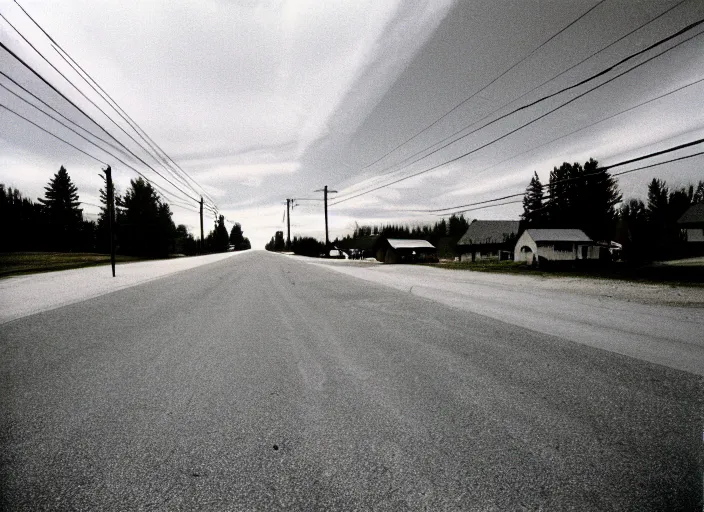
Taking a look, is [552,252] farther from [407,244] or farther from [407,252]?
[407,244]

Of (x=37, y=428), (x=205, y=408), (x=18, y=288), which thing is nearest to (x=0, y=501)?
(x=37, y=428)

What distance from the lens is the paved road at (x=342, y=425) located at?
203 centimetres

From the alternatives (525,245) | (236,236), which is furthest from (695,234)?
(236,236)

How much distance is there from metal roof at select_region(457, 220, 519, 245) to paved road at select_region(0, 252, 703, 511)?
5588 cm

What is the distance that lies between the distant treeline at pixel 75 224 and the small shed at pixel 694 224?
82.0 metres

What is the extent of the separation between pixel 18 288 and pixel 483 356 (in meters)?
18.1

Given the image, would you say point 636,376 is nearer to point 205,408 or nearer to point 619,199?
point 205,408

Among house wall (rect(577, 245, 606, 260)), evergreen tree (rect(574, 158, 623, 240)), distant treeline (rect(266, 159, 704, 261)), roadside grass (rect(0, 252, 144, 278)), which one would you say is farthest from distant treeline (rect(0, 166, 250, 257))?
evergreen tree (rect(574, 158, 623, 240))

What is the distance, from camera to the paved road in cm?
203

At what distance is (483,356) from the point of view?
4754 millimetres

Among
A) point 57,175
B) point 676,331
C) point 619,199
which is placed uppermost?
point 57,175

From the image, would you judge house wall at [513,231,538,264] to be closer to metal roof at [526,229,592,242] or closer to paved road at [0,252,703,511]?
metal roof at [526,229,592,242]

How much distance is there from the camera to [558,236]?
4034 centimetres

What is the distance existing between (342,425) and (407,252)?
4168cm
